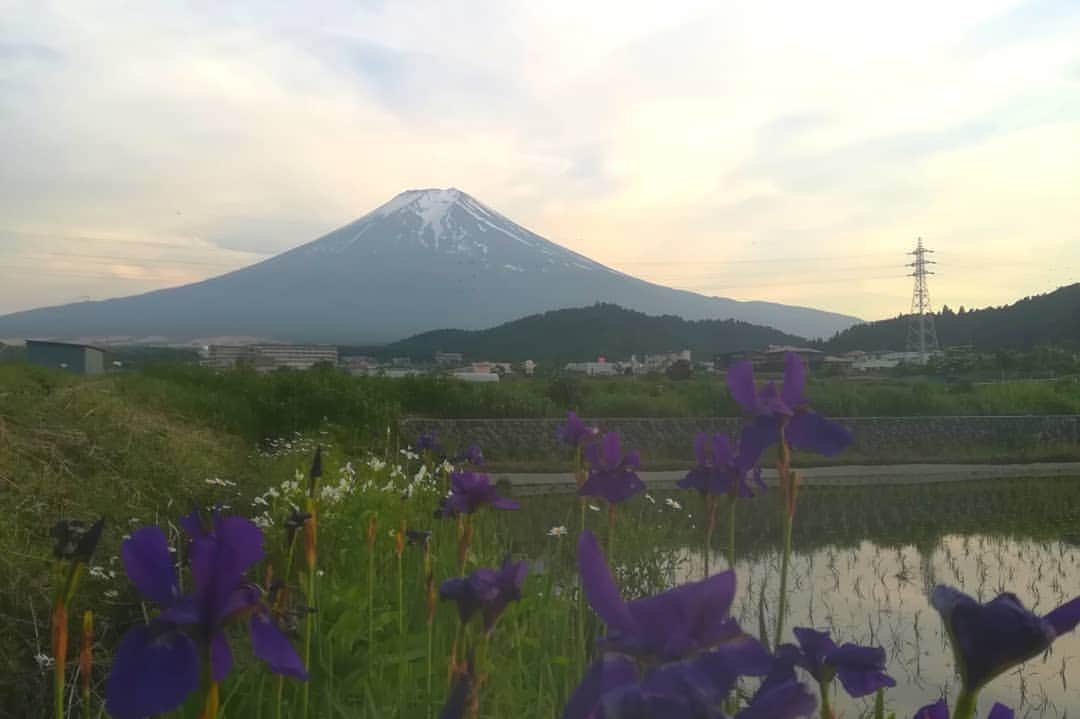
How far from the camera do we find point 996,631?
57cm

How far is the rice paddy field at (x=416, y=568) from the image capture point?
2.30 meters

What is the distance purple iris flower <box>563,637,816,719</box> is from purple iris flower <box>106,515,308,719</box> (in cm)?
35

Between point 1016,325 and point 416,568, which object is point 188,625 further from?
point 1016,325

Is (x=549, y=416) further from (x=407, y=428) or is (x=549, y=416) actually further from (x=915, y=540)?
(x=915, y=540)

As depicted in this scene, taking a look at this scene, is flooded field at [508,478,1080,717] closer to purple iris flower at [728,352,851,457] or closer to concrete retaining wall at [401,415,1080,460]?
purple iris flower at [728,352,851,457]

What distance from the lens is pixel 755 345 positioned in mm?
58469

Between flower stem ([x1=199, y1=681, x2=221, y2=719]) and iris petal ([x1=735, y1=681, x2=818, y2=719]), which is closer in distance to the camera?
iris petal ([x1=735, y1=681, x2=818, y2=719])

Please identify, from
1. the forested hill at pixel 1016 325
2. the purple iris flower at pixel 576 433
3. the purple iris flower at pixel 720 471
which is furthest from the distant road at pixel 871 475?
the forested hill at pixel 1016 325

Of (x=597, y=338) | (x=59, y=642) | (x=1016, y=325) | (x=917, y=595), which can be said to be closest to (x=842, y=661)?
(x=59, y=642)

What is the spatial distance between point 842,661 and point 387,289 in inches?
3846

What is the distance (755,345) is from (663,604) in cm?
5963

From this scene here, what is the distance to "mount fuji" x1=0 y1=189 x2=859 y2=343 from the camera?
9012 cm

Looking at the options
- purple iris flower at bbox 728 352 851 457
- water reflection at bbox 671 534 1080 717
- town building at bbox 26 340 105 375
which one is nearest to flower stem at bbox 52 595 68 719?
purple iris flower at bbox 728 352 851 457

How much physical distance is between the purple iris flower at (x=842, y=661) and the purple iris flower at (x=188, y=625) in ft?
1.48
